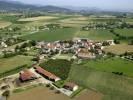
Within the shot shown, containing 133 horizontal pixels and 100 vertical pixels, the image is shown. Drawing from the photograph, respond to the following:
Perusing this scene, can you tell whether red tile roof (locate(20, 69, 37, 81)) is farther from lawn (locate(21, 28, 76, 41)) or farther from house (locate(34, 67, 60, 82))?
lawn (locate(21, 28, 76, 41))

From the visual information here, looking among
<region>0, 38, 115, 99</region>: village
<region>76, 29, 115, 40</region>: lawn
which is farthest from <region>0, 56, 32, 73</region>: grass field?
<region>76, 29, 115, 40</region>: lawn

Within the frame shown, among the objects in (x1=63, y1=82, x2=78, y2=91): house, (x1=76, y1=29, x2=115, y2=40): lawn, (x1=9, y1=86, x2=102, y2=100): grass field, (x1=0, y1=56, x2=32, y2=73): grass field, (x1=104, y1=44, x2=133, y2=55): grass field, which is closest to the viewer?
(x1=9, y1=86, x2=102, y2=100): grass field

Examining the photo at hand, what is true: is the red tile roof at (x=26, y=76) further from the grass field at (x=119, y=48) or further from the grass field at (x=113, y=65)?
the grass field at (x=119, y=48)

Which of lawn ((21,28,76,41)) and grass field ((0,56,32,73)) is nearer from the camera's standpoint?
grass field ((0,56,32,73))

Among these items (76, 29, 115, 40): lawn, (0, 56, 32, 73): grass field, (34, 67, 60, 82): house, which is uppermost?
(34, 67, 60, 82): house

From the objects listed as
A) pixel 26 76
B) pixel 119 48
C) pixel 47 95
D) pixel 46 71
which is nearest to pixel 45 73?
pixel 46 71

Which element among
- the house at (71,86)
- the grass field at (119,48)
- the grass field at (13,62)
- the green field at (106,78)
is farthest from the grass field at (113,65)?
the grass field at (13,62)

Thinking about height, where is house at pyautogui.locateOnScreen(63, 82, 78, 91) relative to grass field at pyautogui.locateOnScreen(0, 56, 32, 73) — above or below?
above
